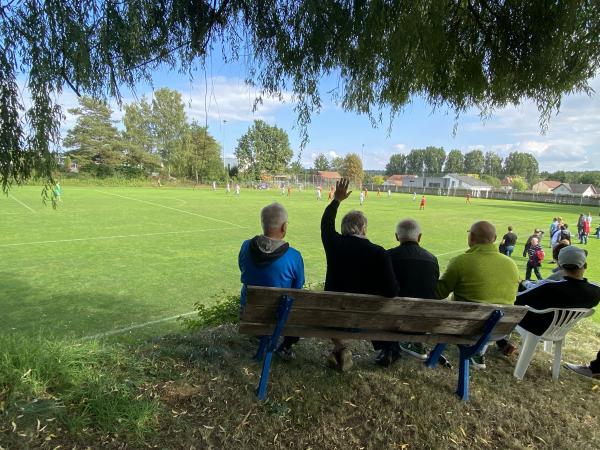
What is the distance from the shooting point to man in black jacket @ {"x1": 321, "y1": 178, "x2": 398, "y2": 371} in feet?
9.96

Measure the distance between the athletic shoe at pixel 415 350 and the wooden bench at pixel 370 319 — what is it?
49 cm

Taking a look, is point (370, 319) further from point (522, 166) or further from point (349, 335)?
point (522, 166)

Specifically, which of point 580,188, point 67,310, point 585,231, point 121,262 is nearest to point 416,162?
point 580,188

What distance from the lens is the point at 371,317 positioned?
9.32 ft

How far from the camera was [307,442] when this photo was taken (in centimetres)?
243

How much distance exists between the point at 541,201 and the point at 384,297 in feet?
233

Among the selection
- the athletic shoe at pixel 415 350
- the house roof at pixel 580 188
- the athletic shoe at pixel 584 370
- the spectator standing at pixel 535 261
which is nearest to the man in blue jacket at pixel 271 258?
the athletic shoe at pixel 415 350

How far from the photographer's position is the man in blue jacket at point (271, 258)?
3.13 m

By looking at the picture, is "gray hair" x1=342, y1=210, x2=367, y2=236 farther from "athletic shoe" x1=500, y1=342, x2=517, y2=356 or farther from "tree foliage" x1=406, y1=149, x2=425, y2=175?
"tree foliage" x1=406, y1=149, x2=425, y2=175

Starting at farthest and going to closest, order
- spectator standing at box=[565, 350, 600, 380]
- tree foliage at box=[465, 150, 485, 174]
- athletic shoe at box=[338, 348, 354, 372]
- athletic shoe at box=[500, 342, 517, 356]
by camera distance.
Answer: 1. tree foliage at box=[465, 150, 485, 174]
2. athletic shoe at box=[500, 342, 517, 356]
3. spectator standing at box=[565, 350, 600, 380]
4. athletic shoe at box=[338, 348, 354, 372]

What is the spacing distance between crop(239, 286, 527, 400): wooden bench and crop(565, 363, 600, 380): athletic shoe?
1.28m

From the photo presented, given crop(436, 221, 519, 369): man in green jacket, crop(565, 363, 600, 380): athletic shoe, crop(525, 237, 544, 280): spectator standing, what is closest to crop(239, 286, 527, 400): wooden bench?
crop(436, 221, 519, 369): man in green jacket

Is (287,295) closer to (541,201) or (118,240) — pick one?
(118,240)

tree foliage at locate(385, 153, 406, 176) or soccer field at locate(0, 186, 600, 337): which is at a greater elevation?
tree foliage at locate(385, 153, 406, 176)
